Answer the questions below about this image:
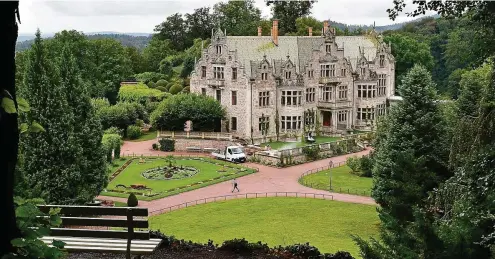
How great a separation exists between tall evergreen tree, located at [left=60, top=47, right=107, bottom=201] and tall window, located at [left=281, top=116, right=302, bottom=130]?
2480cm

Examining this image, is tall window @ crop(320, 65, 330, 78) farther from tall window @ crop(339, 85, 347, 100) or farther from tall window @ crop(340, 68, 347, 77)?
tall window @ crop(339, 85, 347, 100)

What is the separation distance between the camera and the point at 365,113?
52438 mm

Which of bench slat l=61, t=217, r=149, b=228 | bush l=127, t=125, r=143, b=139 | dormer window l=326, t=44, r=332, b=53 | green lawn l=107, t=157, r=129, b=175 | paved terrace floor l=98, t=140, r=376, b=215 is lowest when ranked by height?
paved terrace floor l=98, t=140, r=376, b=215

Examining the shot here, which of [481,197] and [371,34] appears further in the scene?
[371,34]

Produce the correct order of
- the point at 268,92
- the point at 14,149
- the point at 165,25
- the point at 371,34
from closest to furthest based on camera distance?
the point at 14,149 < the point at 268,92 < the point at 371,34 < the point at 165,25

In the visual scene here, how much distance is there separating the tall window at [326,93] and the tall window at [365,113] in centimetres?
362

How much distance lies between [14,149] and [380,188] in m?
20.9

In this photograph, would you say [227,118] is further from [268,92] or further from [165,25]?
[165,25]

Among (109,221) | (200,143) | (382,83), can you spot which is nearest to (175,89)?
(200,143)

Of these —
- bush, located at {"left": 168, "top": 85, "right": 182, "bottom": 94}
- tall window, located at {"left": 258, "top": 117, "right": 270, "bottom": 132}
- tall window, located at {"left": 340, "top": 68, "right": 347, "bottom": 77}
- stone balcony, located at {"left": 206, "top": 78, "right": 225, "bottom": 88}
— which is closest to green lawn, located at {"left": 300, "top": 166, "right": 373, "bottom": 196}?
tall window, located at {"left": 258, "top": 117, "right": 270, "bottom": 132}

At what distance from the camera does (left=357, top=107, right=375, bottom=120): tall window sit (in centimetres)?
5231

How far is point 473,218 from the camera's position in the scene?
29.7 ft

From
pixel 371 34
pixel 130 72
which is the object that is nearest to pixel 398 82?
pixel 371 34

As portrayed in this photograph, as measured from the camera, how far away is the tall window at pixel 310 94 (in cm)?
4981
